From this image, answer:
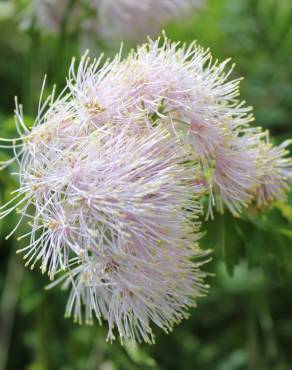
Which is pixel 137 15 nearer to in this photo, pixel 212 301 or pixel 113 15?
pixel 113 15

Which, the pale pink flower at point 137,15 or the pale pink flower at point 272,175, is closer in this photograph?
the pale pink flower at point 272,175

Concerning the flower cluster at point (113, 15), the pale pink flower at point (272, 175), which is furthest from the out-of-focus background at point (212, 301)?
the pale pink flower at point (272, 175)

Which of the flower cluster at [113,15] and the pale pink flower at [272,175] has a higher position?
the flower cluster at [113,15]

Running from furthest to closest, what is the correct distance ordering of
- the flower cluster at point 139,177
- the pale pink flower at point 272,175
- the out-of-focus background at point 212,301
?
the out-of-focus background at point 212,301, the pale pink flower at point 272,175, the flower cluster at point 139,177

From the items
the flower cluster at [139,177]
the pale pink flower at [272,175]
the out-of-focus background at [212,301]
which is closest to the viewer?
the flower cluster at [139,177]

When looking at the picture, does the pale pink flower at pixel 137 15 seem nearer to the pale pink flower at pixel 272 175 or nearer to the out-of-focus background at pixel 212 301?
the out-of-focus background at pixel 212 301

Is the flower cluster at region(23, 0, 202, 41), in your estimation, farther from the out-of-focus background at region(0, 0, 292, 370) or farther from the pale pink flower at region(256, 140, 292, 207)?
the pale pink flower at region(256, 140, 292, 207)

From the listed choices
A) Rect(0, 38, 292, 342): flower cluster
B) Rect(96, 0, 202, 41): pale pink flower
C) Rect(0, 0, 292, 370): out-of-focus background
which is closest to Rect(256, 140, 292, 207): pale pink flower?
Rect(0, 38, 292, 342): flower cluster

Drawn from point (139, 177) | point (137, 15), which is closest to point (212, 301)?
point (137, 15)
